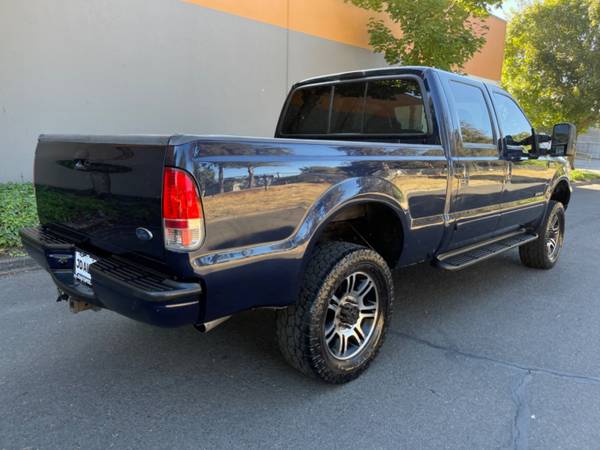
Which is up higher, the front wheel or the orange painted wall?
the orange painted wall

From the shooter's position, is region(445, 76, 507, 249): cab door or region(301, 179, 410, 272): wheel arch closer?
region(301, 179, 410, 272): wheel arch

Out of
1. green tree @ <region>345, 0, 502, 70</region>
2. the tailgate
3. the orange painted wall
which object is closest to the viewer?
the tailgate

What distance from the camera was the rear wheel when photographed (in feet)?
16.7

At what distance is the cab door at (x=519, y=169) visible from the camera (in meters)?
4.21

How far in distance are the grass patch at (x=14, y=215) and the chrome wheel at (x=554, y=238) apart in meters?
5.74

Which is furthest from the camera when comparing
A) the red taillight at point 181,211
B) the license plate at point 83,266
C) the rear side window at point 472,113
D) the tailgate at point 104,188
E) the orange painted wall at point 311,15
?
the orange painted wall at point 311,15

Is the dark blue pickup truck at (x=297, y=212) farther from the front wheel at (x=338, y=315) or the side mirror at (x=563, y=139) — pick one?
the side mirror at (x=563, y=139)

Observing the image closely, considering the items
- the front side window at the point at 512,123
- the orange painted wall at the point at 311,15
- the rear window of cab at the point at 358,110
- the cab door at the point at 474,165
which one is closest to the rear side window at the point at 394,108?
the rear window of cab at the point at 358,110

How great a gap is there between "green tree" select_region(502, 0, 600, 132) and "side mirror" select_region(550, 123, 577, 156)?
1211 cm

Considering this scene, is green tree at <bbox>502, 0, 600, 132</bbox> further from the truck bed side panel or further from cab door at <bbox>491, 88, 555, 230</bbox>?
the truck bed side panel

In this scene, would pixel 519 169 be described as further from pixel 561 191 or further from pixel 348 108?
pixel 348 108

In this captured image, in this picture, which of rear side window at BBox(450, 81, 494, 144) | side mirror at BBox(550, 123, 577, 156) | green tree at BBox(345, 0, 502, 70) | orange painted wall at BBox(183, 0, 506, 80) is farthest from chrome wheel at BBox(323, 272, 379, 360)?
green tree at BBox(345, 0, 502, 70)

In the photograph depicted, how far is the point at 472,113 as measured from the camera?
382 cm

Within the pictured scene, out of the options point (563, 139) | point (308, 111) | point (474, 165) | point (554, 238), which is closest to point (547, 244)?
point (554, 238)
